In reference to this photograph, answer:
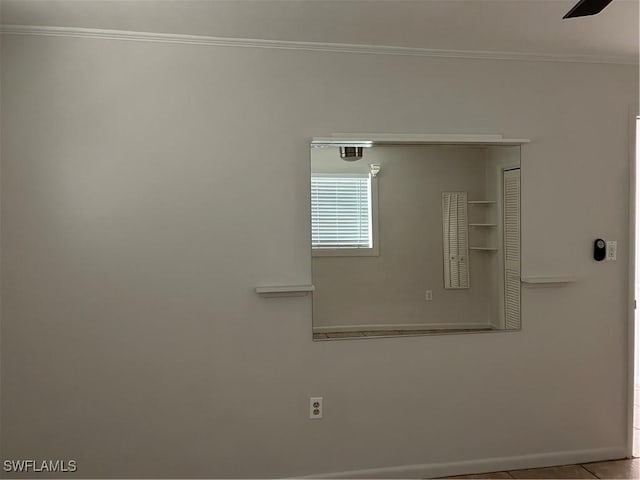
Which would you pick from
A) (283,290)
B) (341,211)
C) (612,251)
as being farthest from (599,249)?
(283,290)

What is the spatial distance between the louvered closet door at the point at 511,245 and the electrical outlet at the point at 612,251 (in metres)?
0.54

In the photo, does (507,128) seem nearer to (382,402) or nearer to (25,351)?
(382,402)

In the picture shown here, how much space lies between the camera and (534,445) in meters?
3.30

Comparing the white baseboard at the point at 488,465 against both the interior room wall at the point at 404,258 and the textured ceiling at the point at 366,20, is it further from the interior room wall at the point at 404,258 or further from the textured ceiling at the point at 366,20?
the textured ceiling at the point at 366,20

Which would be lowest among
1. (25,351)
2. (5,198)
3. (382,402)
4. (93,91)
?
(382,402)

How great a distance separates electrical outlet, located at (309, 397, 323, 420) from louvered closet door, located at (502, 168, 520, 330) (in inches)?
42.5


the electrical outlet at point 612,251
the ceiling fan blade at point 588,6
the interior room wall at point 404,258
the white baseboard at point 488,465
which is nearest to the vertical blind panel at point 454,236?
the interior room wall at point 404,258

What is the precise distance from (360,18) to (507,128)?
1068mm

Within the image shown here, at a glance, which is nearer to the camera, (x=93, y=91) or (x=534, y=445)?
(x=93, y=91)

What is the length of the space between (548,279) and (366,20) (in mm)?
1663

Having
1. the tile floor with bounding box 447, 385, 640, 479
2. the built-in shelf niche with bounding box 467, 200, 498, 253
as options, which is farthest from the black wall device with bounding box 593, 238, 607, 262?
the tile floor with bounding box 447, 385, 640, 479

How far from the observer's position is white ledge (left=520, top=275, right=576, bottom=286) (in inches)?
128

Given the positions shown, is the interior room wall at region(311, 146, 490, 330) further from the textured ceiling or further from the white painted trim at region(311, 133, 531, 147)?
the textured ceiling

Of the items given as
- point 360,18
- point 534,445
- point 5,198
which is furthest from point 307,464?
point 360,18
